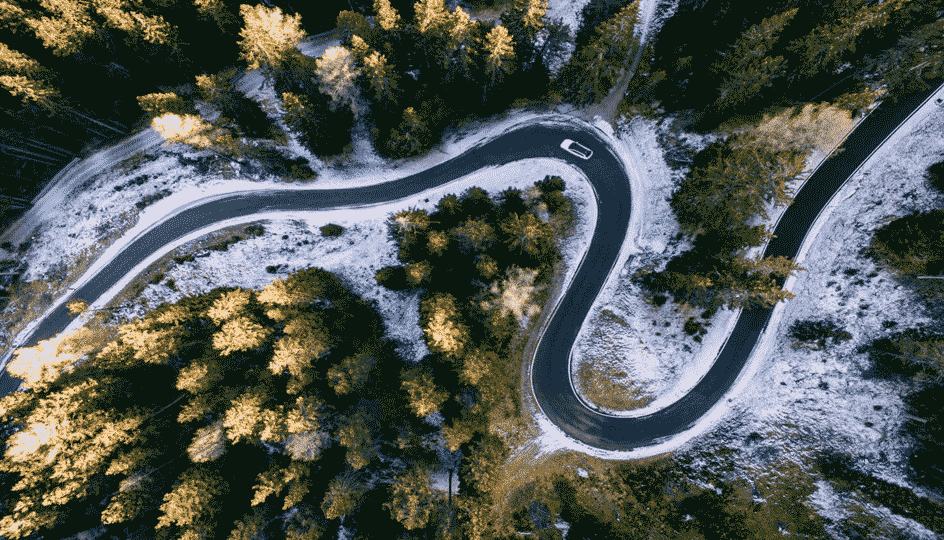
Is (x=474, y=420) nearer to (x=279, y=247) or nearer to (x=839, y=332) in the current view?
(x=279, y=247)

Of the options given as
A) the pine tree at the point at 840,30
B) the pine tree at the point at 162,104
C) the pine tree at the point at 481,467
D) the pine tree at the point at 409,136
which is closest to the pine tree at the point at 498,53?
the pine tree at the point at 409,136

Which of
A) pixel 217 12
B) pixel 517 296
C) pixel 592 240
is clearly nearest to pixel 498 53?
pixel 592 240

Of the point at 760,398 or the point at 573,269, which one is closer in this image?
the point at 760,398

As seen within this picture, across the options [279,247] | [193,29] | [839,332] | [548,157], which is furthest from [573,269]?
[193,29]

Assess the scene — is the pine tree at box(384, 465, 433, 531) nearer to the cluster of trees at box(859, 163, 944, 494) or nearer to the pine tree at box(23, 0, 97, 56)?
the cluster of trees at box(859, 163, 944, 494)

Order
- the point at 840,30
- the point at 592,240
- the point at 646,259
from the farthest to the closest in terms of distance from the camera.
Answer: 1. the point at 592,240
2. the point at 646,259
3. the point at 840,30

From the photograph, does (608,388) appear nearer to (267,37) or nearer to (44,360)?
(267,37)

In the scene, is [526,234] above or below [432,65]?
below
